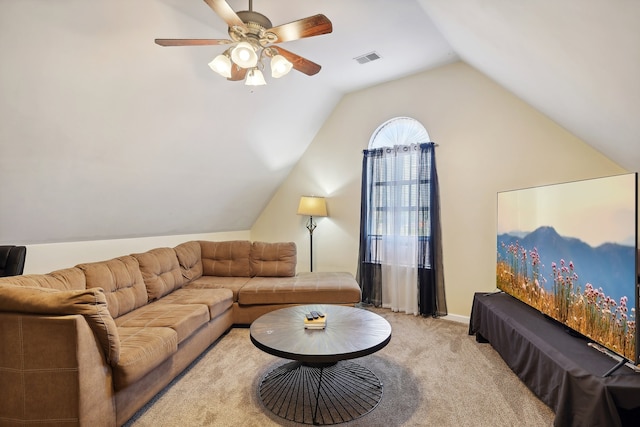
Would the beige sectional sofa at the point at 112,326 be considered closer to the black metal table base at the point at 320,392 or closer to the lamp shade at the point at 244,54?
the black metal table base at the point at 320,392

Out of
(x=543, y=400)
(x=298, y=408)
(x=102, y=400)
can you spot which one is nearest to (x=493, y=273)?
(x=543, y=400)

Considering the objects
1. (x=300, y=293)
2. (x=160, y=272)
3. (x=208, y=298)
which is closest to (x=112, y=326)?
(x=208, y=298)

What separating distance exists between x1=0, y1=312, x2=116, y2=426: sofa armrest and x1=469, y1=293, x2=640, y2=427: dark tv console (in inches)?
101

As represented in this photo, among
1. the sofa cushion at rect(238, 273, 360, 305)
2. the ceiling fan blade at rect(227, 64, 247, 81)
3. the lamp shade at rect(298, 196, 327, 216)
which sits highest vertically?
the ceiling fan blade at rect(227, 64, 247, 81)

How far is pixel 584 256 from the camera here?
1.93 metres

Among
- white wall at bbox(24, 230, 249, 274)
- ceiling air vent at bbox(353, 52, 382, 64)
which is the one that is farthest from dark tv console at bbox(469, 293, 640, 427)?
white wall at bbox(24, 230, 249, 274)

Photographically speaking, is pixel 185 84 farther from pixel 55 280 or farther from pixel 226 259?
pixel 226 259

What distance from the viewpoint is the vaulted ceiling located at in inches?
71.0

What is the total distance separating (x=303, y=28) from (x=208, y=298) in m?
2.44

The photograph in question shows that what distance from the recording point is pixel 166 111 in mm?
2729

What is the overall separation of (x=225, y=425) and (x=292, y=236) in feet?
11.0

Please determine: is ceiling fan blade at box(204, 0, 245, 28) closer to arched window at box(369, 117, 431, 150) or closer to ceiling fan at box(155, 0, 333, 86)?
ceiling fan at box(155, 0, 333, 86)

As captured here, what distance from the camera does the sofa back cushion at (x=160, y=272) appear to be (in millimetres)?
3025

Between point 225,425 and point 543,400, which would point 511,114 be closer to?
point 543,400
